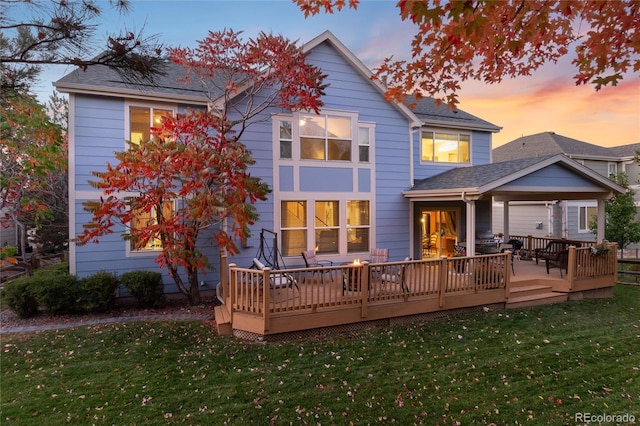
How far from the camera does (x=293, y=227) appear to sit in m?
9.27

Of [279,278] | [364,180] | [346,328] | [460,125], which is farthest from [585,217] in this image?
[279,278]

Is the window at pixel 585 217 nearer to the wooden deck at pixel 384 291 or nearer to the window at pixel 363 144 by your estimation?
the wooden deck at pixel 384 291

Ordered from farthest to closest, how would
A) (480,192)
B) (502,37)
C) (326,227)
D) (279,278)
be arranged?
1. (326,227)
2. (480,192)
3. (279,278)
4. (502,37)

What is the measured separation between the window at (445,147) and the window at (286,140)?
516 cm

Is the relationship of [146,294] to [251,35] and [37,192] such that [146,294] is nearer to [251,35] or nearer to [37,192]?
[251,35]

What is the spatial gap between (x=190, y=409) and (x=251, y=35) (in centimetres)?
741

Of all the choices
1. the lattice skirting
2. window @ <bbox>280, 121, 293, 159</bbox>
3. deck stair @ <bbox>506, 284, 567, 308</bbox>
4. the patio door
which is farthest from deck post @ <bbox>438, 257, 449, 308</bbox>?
window @ <bbox>280, 121, 293, 159</bbox>

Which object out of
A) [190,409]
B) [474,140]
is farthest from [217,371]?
[474,140]

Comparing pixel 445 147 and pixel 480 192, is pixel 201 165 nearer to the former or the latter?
pixel 480 192

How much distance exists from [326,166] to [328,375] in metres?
6.06

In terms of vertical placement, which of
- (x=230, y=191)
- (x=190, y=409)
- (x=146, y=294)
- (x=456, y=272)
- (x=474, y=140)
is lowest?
(x=190, y=409)

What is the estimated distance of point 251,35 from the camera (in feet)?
24.4

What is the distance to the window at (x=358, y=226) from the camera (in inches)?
389

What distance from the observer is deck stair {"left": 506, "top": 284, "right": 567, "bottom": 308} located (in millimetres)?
7914
